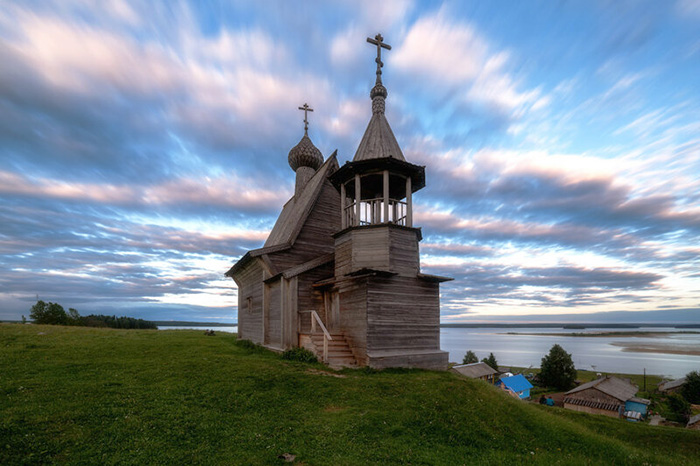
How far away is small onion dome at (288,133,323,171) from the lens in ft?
86.0

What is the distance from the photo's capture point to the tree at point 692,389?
40250mm

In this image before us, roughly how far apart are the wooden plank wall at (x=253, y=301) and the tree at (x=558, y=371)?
164ft

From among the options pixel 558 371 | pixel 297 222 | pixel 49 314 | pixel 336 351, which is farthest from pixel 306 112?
pixel 558 371

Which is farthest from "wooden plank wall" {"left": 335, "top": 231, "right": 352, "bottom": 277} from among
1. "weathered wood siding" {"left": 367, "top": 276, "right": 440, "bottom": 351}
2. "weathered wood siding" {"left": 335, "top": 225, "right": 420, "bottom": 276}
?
"weathered wood siding" {"left": 367, "top": 276, "right": 440, "bottom": 351}

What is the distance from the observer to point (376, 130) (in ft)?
56.7

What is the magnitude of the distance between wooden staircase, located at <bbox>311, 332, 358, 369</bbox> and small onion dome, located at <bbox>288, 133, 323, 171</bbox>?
1533 centimetres

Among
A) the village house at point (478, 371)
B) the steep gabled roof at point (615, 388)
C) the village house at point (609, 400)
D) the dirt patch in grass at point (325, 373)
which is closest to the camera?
the dirt patch in grass at point (325, 373)

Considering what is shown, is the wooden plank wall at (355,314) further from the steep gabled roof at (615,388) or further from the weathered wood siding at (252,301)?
the steep gabled roof at (615,388)

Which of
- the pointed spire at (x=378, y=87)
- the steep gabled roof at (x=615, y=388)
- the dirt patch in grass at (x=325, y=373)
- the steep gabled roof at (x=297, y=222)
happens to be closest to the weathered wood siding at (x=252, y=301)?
the steep gabled roof at (x=297, y=222)

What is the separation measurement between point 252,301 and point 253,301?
26 cm

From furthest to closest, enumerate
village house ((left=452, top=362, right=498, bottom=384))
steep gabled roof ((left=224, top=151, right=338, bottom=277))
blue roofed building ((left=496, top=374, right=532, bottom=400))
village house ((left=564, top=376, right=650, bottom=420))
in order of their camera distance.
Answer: village house ((left=452, top=362, right=498, bottom=384))
blue roofed building ((left=496, top=374, right=532, bottom=400))
village house ((left=564, top=376, right=650, bottom=420))
steep gabled roof ((left=224, top=151, right=338, bottom=277))

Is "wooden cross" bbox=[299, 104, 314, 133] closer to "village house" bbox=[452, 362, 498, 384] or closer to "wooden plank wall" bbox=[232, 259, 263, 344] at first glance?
"wooden plank wall" bbox=[232, 259, 263, 344]

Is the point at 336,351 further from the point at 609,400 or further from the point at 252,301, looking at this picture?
the point at 609,400

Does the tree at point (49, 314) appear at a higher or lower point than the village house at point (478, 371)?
higher
